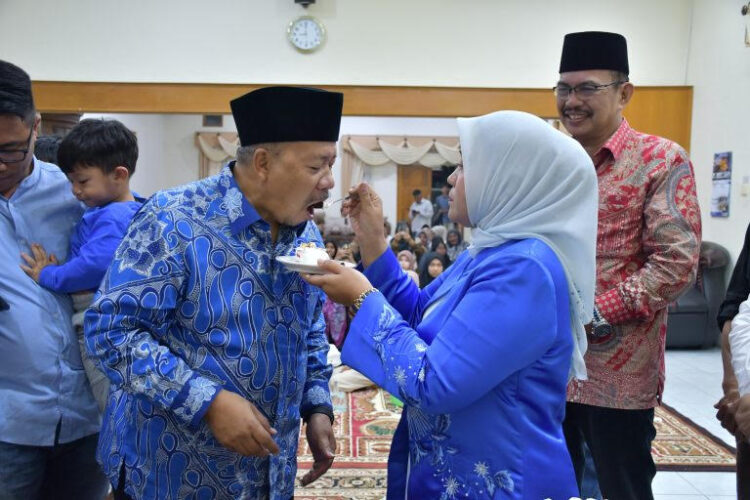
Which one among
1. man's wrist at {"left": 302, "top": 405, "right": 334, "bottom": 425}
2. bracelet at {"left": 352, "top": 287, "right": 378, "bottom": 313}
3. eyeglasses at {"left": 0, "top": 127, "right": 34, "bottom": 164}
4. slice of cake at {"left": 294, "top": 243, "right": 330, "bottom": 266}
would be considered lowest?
man's wrist at {"left": 302, "top": 405, "right": 334, "bottom": 425}

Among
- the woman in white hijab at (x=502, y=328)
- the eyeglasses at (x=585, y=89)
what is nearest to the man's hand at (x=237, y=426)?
the woman in white hijab at (x=502, y=328)

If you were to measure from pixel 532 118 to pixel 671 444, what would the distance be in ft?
11.6

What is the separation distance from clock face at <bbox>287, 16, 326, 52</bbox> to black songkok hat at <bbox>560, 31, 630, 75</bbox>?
5.82 metres

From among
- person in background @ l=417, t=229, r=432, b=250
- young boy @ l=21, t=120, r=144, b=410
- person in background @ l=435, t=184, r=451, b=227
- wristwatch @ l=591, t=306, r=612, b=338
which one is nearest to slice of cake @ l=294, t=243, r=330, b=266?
young boy @ l=21, t=120, r=144, b=410

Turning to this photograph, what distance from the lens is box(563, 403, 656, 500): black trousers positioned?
1882mm

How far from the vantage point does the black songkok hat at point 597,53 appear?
2.09 metres

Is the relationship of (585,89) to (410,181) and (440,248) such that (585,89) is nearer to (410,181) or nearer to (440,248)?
(440,248)

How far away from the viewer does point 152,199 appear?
1310mm

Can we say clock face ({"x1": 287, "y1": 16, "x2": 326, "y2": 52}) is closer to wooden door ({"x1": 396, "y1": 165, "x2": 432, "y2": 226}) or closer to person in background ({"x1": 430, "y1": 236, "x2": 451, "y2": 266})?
person in background ({"x1": 430, "y1": 236, "x2": 451, "y2": 266})

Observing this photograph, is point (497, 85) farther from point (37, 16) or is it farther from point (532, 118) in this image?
point (532, 118)

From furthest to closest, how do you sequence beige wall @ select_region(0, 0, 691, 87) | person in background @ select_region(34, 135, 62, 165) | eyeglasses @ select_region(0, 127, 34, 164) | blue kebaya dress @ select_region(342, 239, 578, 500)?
beige wall @ select_region(0, 0, 691, 87), person in background @ select_region(34, 135, 62, 165), eyeglasses @ select_region(0, 127, 34, 164), blue kebaya dress @ select_region(342, 239, 578, 500)

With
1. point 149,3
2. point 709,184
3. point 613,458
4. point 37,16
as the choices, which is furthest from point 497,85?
point 613,458

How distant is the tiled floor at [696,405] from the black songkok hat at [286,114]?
2939 mm

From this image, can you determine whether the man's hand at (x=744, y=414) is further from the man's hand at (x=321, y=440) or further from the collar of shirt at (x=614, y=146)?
the man's hand at (x=321, y=440)
